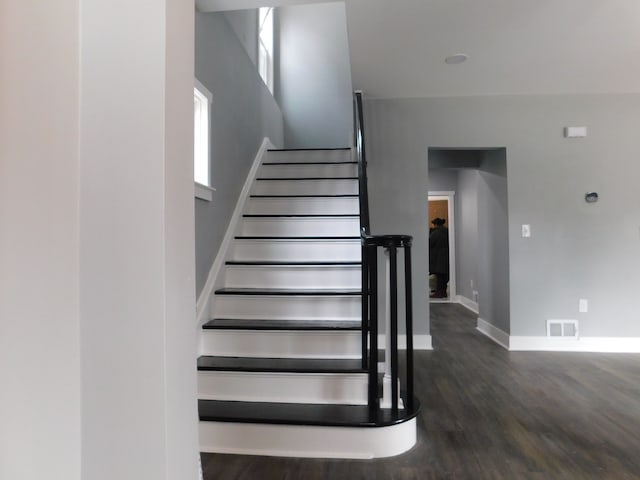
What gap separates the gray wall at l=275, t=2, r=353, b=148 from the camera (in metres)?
5.77

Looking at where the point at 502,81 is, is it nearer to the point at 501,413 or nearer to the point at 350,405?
the point at 501,413

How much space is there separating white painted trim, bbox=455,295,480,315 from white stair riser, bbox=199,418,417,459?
4369mm

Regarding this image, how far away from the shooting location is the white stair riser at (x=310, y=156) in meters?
4.35

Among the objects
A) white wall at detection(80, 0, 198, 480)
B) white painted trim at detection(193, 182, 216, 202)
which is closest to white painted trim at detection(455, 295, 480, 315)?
white painted trim at detection(193, 182, 216, 202)

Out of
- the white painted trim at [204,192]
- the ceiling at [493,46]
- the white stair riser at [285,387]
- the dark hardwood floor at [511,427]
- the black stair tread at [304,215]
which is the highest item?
the ceiling at [493,46]

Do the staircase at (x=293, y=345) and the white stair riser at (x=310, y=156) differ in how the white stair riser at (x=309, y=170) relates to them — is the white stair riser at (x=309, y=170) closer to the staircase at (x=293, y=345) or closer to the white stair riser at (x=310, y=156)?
the white stair riser at (x=310, y=156)

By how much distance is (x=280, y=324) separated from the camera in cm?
237

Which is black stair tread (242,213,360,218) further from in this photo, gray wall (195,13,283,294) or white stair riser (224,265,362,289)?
white stair riser (224,265,362,289)

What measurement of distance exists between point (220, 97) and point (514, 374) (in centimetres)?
306

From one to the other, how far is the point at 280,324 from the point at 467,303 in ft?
15.5

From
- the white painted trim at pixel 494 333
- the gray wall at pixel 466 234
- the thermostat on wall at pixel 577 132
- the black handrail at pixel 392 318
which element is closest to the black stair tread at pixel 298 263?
the black handrail at pixel 392 318

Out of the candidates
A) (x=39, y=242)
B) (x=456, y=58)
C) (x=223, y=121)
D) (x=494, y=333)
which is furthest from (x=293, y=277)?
(x=494, y=333)

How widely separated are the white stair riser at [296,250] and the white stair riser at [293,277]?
0.77 ft

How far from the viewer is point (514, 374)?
2.97m
